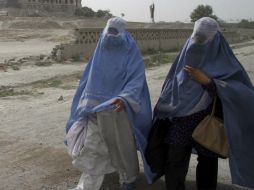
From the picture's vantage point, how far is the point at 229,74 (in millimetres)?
3605

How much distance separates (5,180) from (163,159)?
64.7 inches

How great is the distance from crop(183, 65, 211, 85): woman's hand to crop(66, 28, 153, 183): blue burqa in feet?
1.47

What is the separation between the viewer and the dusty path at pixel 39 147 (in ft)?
14.6

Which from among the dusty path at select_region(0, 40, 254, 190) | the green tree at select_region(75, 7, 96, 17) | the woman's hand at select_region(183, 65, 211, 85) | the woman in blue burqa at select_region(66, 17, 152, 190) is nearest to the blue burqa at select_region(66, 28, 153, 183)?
the woman in blue burqa at select_region(66, 17, 152, 190)

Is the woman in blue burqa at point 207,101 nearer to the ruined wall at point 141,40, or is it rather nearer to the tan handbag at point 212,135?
the tan handbag at point 212,135

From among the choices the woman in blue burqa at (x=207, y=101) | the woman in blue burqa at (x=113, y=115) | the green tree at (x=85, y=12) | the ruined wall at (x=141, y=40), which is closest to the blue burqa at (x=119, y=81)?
the woman in blue burqa at (x=113, y=115)

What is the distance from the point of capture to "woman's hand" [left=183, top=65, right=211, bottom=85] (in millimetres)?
3545

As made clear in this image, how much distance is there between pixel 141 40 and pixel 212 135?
17.6 meters

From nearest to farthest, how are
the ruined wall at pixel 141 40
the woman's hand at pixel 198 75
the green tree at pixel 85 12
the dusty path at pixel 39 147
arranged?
the woman's hand at pixel 198 75 → the dusty path at pixel 39 147 → the ruined wall at pixel 141 40 → the green tree at pixel 85 12

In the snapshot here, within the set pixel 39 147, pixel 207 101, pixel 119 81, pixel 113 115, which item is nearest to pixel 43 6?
pixel 39 147

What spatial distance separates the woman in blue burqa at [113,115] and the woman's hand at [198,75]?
0.45 metres

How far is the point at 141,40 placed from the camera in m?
21.0

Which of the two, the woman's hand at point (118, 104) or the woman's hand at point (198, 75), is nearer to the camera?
the woman's hand at point (198, 75)

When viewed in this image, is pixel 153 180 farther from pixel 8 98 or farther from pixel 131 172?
pixel 8 98
